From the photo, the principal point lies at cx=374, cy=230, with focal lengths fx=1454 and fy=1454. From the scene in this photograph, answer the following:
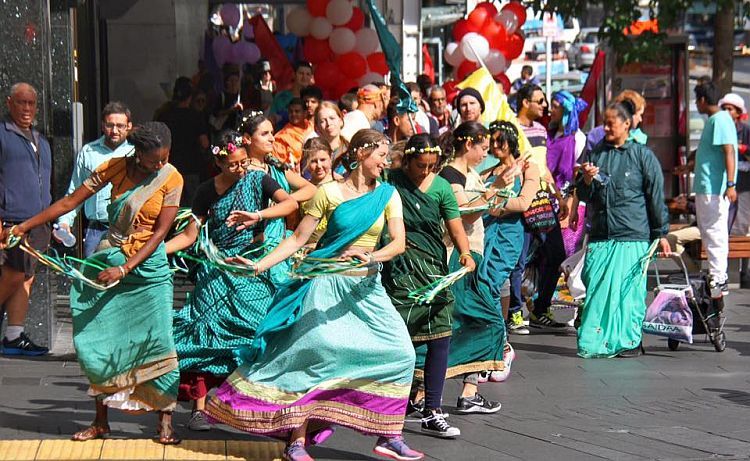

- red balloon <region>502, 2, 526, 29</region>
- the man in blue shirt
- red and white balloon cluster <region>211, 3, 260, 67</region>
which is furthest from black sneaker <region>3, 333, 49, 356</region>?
red balloon <region>502, 2, 526, 29</region>

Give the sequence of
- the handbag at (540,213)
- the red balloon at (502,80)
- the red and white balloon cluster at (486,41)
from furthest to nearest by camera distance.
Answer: the red balloon at (502,80)
the red and white balloon cluster at (486,41)
the handbag at (540,213)

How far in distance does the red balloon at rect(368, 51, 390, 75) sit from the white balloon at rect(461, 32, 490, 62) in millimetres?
901

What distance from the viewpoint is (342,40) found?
15625 millimetres

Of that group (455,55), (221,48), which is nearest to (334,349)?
(455,55)

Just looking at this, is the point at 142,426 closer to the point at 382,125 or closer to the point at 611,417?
the point at 611,417

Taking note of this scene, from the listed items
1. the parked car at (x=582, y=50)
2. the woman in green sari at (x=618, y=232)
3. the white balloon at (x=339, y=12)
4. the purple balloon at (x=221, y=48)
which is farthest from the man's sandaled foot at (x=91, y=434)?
the parked car at (x=582, y=50)

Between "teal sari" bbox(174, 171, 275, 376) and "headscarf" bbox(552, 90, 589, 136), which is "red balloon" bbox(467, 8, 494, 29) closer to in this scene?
"headscarf" bbox(552, 90, 589, 136)

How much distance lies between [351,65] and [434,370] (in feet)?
27.3

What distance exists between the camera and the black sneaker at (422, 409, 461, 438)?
302 inches

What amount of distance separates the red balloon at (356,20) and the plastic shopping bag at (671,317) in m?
6.05

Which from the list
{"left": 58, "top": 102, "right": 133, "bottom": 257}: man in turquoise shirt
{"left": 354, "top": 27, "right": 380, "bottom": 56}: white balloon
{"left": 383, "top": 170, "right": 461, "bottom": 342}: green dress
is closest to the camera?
{"left": 383, "top": 170, "right": 461, "bottom": 342}: green dress

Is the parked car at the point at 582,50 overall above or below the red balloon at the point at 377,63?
above

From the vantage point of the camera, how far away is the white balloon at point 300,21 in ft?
52.2

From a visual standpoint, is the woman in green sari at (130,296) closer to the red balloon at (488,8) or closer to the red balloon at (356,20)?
the red balloon at (356,20)
